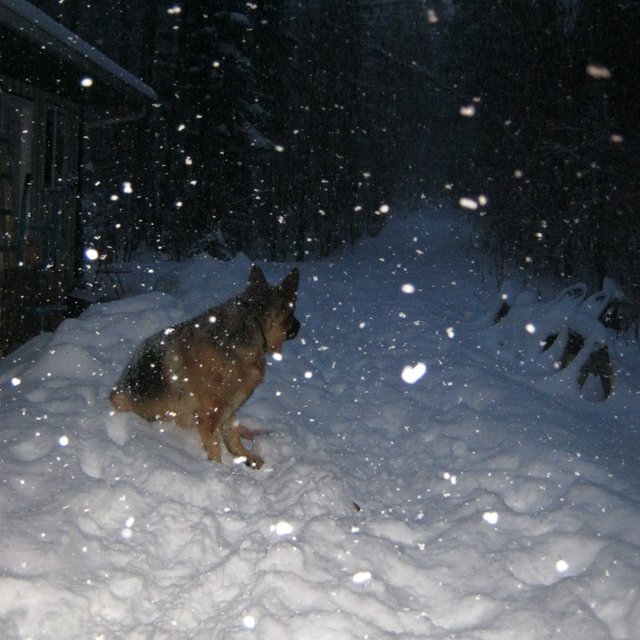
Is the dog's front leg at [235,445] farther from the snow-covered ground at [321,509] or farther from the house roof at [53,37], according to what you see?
the house roof at [53,37]

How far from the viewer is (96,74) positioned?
8469 millimetres

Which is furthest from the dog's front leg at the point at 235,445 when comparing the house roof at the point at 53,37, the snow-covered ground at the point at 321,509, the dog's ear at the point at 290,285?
the house roof at the point at 53,37

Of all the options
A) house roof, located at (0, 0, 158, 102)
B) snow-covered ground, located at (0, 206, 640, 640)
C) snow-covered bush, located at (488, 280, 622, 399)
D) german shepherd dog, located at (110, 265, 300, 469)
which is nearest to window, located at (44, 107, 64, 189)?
house roof, located at (0, 0, 158, 102)

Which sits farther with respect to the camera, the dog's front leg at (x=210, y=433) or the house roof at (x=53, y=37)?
the house roof at (x=53, y=37)

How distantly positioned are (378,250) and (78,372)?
22.8 m

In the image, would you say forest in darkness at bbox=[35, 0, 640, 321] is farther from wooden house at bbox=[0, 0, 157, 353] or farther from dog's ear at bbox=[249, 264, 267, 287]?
dog's ear at bbox=[249, 264, 267, 287]

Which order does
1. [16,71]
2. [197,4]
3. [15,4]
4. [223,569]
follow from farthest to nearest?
1. [197,4]
2. [16,71]
3. [15,4]
4. [223,569]

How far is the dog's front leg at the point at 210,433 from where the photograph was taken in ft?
14.6

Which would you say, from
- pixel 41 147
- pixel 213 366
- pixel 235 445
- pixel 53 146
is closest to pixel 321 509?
pixel 235 445

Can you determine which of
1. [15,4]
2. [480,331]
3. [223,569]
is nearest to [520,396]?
[480,331]

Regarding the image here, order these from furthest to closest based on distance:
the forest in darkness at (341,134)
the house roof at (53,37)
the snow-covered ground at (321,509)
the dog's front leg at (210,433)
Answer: the forest in darkness at (341,134) < the house roof at (53,37) < the dog's front leg at (210,433) < the snow-covered ground at (321,509)

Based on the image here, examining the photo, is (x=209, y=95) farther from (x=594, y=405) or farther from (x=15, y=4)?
(x=594, y=405)

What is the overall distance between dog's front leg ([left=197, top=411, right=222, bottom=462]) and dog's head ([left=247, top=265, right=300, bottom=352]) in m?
0.72

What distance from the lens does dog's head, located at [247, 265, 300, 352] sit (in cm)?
470
